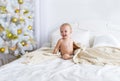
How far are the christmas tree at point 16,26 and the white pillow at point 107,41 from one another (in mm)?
776

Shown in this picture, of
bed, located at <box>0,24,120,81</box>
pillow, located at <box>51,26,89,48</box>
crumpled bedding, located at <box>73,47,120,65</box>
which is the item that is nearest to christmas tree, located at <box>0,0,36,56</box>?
pillow, located at <box>51,26,89,48</box>

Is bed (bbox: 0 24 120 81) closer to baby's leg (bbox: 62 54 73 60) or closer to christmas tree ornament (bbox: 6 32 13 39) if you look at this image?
baby's leg (bbox: 62 54 73 60)

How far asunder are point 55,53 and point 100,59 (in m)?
0.47

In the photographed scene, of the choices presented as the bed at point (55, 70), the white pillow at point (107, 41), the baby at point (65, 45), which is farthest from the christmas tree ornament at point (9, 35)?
the white pillow at point (107, 41)

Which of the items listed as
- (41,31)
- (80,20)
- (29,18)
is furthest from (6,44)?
(80,20)

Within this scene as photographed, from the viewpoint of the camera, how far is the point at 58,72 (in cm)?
152

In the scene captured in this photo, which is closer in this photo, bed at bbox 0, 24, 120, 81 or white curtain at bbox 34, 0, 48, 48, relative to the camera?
bed at bbox 0, 24, 120, 81

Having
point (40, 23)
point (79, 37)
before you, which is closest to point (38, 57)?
point (79, 37)

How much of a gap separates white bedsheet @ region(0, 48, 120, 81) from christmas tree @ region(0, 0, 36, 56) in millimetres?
547

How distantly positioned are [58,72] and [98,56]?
0.54m

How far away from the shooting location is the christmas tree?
2232 mm

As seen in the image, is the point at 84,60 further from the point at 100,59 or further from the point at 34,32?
the point at 34,32

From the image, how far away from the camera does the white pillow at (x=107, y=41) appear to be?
2.30 meters

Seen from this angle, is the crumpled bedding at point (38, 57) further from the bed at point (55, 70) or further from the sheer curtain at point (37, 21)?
the sheer curtain at point (37, 21)
